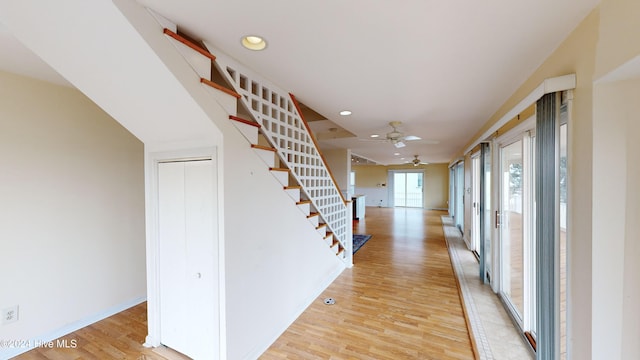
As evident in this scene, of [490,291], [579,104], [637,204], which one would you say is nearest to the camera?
[637,204]

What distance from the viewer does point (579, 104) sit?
1191 millimetres

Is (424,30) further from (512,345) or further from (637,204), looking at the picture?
(512,345)

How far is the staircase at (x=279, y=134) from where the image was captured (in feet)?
5.06

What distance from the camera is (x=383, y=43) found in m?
1.46

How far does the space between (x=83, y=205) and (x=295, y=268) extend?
225cm

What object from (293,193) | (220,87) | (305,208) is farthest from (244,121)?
(305,208)

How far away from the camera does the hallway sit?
2.05 m

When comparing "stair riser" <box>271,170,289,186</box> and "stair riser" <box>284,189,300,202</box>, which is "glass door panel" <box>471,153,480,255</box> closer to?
"stair riser" <box>284,189,300,202</box>

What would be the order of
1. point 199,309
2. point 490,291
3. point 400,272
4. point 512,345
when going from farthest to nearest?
1. point 400,272
2. point 490,291
3. point 512,345
4. point 199,309

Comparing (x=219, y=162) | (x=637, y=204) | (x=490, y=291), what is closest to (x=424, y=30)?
(x=637, y=204)

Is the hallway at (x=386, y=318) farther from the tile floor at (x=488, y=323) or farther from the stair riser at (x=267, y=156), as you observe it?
the stair riser at (x=267, y=156)

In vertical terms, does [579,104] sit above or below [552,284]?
above

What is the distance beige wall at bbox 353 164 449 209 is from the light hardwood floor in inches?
328

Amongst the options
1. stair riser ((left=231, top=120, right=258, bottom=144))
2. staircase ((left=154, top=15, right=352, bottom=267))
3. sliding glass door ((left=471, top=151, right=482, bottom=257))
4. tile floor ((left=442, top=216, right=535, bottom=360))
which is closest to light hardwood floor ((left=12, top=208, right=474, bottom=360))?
tile floor ((left=442, top=216, right=535, bottom=360))
